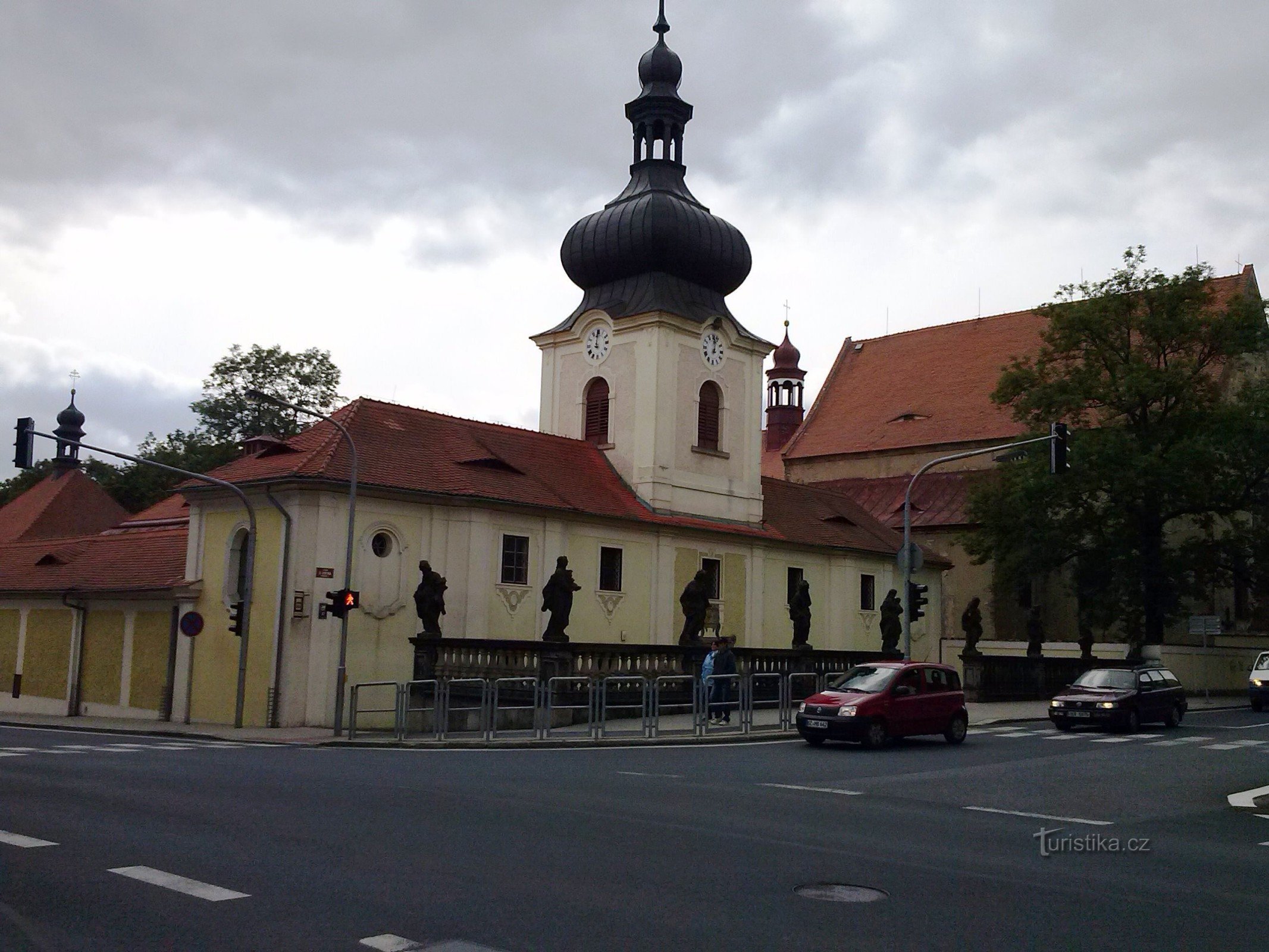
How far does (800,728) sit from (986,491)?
25846mm

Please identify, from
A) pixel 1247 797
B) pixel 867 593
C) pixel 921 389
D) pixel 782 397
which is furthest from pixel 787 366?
pixel 1247 797

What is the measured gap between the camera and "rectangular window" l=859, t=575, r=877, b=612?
145 ft

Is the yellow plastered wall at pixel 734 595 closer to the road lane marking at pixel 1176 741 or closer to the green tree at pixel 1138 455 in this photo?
the green tree at pixel 1138 455

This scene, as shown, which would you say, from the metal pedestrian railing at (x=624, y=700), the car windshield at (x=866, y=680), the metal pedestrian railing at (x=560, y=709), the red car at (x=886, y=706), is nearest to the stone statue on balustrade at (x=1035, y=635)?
the metal pedestrian railing at (x=560, y=709)

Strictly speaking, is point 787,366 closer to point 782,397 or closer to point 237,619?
point 782,397

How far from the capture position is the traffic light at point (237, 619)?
2727cm

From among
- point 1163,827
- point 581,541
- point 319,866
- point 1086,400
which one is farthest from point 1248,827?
point 1086,400

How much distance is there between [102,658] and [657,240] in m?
19.9

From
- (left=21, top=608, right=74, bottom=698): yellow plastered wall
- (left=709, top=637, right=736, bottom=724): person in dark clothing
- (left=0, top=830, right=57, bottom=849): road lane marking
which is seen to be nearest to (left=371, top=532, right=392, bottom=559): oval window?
(left=709, top=637, right=736, bottom=724): person in dark clothing

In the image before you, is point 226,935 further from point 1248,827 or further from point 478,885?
point 1248,827

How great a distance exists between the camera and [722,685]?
84.3ft

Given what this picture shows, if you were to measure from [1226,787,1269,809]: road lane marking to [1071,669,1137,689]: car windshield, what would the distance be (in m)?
11.5

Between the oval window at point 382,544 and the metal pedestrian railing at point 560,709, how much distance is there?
361 centimetres

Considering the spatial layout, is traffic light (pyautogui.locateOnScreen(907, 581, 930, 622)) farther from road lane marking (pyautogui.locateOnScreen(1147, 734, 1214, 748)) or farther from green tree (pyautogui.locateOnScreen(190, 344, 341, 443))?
green tree (pyautogui.locateOnScreen(190, 344, 341, 443))
